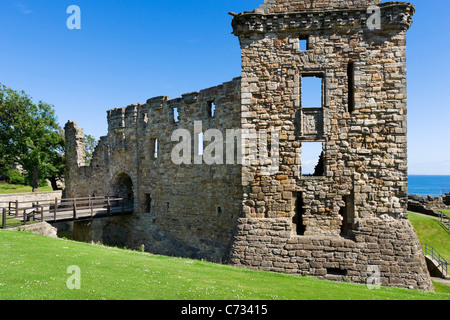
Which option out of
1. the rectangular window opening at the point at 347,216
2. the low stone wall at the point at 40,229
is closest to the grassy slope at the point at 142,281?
the rectangular window opening at the point at 347,216

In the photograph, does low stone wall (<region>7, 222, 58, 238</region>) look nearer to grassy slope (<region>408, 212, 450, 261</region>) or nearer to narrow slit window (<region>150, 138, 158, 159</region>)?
narrow slit window (<region>150, 138, 158, 159</region>)

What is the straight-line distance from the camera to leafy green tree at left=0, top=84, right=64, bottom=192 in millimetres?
29719

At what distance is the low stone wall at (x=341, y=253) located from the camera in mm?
9367

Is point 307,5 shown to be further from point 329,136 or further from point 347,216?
point 347,216

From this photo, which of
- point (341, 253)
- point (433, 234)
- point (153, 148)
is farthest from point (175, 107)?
point (433, 234)

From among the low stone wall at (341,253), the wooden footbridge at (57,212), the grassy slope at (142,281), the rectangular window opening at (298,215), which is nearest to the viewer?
the grassy slope at (142,281)

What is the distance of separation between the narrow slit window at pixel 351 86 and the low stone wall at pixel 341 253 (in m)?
3.94

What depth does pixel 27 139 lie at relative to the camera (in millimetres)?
29594

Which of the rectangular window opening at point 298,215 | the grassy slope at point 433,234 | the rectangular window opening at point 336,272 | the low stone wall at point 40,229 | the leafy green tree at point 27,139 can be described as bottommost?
the grassy slope at point 433,234

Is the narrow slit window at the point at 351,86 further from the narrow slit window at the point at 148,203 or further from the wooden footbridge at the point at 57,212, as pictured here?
the wooden footbridge at the point at 57,212

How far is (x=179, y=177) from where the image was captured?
1619 centimetres

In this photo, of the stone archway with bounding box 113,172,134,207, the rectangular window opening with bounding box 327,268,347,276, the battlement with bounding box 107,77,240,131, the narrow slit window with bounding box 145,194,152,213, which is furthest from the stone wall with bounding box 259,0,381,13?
the stone archway with bounding box 113,172,134,207

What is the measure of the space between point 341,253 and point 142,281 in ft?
21.1
